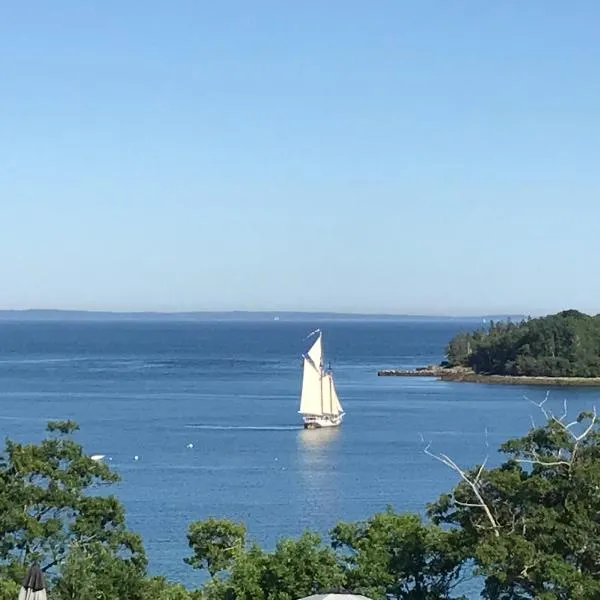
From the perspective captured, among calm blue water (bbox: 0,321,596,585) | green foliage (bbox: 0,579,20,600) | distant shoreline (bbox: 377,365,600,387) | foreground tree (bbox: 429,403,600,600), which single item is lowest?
calm blue water (bbox: 0,321,596,585)

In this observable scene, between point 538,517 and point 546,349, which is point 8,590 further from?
point 546,349

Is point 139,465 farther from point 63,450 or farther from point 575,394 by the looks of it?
point 575,394

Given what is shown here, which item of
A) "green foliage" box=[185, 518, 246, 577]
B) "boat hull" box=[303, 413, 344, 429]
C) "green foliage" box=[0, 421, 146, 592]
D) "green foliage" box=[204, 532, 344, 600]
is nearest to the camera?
"green foliage" box=[204, 532, 344, 600]

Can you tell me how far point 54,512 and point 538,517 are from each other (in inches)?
266

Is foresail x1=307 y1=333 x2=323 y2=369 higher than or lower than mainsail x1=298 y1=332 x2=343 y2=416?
higher

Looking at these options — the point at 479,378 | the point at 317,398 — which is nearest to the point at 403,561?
the point at 317,398

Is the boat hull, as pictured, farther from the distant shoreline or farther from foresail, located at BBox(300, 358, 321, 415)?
the distant shoreline

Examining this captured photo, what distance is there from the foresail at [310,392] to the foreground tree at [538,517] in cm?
4866

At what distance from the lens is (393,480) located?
42312 mm

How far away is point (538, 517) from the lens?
14.1 m

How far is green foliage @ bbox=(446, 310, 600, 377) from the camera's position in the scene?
91000 millimetres

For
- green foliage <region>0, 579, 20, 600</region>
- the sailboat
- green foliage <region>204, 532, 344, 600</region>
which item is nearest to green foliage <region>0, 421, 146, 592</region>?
green foliage <region>0, 579, 20, 600</region>

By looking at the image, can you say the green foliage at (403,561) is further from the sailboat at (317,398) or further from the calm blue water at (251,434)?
the sailboat at (317,398)

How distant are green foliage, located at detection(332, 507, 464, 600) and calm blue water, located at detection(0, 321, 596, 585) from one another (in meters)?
9.72
